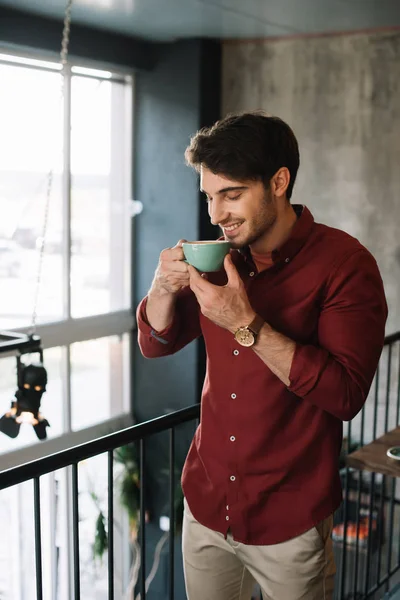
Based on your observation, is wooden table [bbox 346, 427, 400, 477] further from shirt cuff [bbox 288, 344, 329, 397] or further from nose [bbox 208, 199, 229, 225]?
nose [bbox 208, 199, 229, 225]

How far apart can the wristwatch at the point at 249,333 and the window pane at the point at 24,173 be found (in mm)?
5223

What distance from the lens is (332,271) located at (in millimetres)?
1421

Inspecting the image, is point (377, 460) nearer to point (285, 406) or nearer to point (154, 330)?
point (285, 406)

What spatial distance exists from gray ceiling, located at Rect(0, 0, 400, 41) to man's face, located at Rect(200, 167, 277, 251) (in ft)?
14.3

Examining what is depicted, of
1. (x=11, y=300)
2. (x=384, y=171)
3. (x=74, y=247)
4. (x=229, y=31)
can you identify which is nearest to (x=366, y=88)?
(x=384, y=171)

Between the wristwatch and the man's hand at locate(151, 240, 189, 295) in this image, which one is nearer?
the wristwatch

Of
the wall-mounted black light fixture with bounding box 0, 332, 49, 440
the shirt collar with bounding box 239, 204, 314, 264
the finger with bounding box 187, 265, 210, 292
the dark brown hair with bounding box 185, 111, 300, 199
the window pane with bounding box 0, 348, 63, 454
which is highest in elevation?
the dark brown hair with bounding box 185, 111, 300, 199

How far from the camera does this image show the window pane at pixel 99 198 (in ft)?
22.4

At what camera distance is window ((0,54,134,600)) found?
20.8ft

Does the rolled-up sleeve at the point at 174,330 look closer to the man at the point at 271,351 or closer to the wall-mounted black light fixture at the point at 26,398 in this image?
the man at the point at 271,351

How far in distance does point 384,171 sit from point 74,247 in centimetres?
291

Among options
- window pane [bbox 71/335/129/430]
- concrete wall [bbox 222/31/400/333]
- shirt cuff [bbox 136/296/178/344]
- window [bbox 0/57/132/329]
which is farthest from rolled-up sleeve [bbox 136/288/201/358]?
window pane [bbox 71/335/129/430]

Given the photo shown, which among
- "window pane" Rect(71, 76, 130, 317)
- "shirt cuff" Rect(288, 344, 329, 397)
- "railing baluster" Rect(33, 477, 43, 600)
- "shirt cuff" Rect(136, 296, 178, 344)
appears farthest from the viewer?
"window pane" Rect(71, 76, 130, 317)

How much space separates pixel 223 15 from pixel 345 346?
5.11 m
